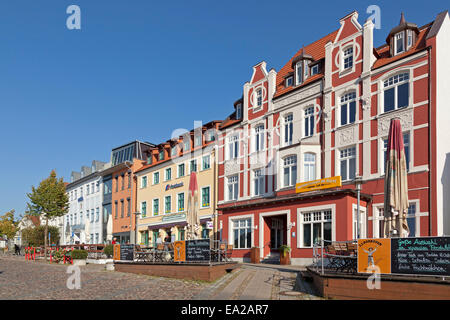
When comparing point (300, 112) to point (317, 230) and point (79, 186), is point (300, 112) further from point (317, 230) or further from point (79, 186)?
point (79, 186)

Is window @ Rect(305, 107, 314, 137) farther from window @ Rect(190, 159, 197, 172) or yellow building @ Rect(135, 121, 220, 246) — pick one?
window @ Rect(190, 159, 197, 172)

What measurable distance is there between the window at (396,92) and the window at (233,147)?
12.4m

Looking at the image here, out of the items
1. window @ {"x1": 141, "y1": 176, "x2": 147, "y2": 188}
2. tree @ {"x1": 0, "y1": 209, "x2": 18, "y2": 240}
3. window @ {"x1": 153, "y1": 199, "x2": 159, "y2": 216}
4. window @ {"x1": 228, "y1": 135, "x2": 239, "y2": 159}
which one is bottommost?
tree @ {"x1": 0, "y1": 209, "x2": 18, "y2": 240}

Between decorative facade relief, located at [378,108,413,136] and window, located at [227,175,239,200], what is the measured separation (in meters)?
12.3

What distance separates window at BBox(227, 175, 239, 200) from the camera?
32469mm

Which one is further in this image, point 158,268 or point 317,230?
point 317,230

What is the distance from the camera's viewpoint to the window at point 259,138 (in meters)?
30.6

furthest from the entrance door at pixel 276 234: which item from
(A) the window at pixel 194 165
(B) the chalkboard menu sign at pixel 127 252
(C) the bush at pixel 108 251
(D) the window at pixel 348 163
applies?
(C) the bush at pixel 108 251

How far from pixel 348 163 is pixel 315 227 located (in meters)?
3.98

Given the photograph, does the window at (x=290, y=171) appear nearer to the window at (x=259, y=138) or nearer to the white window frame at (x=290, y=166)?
the white window frame at (x=290, y=166)

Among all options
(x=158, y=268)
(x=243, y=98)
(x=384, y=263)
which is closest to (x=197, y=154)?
(x=243, y=98)

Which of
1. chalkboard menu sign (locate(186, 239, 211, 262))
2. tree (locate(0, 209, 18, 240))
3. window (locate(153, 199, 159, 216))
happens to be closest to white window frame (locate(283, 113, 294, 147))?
chalkboard menu sign (locate(186, 239, 211, 262))

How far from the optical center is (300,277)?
16719 mm
